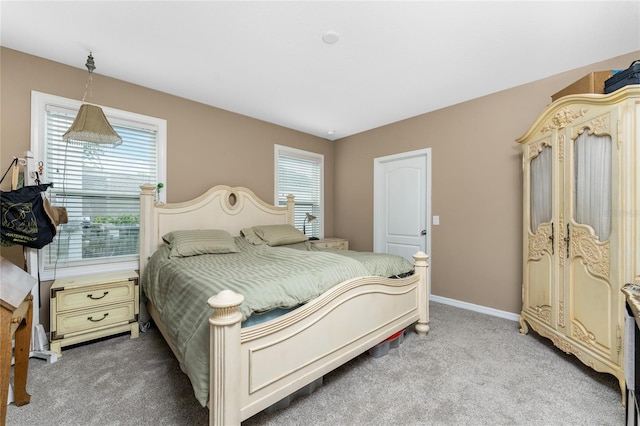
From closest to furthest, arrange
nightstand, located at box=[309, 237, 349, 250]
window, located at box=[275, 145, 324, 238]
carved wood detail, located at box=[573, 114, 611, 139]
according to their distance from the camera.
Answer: carved wood detail, located at box=[573, 114, 611, 139], nightstand, located at box=[309, 237, 349, 250], window, located at box=[275, 145, 324, 238]

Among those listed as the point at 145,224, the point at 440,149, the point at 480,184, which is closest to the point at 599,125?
the point at 480,184

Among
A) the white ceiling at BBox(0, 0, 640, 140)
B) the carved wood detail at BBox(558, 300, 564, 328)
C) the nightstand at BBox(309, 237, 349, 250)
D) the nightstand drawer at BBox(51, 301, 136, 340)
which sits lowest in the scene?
the nightstand drawer at BBox(51, 301, 136, 340)

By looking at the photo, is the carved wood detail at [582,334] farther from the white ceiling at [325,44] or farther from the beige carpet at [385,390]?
the white ceiling at [325,44]

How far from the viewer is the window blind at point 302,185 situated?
414cm

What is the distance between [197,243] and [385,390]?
1992 millimetres

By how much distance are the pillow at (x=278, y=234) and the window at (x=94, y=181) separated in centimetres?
116

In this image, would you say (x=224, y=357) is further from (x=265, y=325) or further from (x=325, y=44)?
(x=325, y=44)

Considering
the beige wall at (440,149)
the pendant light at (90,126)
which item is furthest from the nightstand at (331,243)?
the pendant light at (90,126)

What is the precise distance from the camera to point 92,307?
2236mm

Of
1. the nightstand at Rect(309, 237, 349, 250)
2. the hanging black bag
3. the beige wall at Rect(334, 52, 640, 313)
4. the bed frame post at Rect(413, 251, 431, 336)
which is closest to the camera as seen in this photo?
the hanging black bag

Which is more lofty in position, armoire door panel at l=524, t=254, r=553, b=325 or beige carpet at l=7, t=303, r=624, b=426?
armoire door panel at l=524, t=254, r=553, b=325

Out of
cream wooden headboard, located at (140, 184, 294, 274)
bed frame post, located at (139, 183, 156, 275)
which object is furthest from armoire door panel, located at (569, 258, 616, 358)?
bed frame post, located at (139, 183, 156, 275)

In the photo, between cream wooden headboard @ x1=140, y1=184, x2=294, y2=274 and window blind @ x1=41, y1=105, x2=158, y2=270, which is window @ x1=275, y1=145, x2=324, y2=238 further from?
window blind @ x1=41, y1=105, x2=158, y2=270

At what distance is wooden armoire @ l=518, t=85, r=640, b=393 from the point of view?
5.30ft
